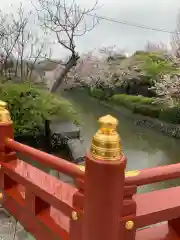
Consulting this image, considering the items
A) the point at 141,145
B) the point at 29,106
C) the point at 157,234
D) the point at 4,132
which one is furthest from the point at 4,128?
the point at 141,145

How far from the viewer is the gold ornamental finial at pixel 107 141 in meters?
1.23

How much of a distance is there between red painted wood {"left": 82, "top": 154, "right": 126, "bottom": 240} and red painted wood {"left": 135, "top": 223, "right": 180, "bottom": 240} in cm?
43

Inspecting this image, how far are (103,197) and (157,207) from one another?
0.44 m

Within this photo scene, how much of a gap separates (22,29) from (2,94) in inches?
210

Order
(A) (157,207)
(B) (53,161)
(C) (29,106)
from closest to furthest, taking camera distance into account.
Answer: (A) (157,207) → (B) (53,161) → (C) (29,106)

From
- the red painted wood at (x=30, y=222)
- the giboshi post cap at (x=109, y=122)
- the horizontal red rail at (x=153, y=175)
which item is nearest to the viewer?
the giboshi post cap at (x=109, y=122)

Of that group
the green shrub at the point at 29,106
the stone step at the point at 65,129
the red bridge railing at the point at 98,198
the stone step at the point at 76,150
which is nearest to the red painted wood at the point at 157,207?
the red bridge railing at the point at 98,198

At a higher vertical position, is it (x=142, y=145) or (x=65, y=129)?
(x=65, y=129)

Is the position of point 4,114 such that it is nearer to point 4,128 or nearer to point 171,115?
point 4,128

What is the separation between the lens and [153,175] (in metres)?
1.43

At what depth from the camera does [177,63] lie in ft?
36.5

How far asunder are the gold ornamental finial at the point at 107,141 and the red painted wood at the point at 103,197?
0.03 m

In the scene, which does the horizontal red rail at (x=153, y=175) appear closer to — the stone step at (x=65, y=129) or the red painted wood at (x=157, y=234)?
the red painted wood at (x=157, y=234)

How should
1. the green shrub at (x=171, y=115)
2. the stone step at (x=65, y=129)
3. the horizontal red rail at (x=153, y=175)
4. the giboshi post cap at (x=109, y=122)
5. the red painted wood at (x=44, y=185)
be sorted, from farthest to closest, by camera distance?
the green shrub at (x=171, y=115), the stone step at (x=65, y=129), the red painted wood at (x=44, y=185), the horizontal red rail at (x=153, y=175), the giboshi post cap at (x=109, y=122)
